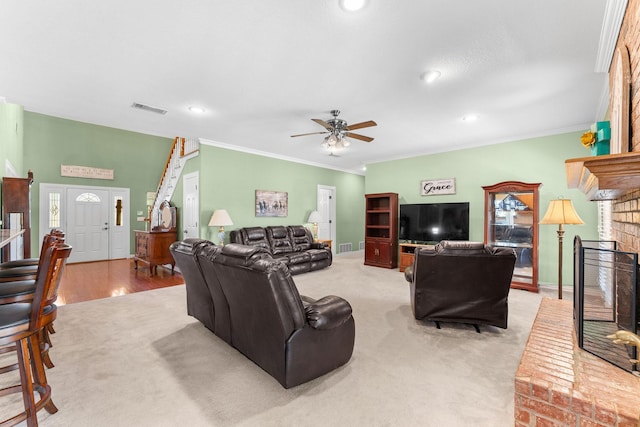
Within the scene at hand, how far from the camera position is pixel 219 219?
527cm

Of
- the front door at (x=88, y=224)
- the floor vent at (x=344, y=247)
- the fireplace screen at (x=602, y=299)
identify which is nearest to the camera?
the fireplace screen at (x=602, y=299)

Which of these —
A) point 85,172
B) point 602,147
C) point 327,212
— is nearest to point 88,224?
point 85,172

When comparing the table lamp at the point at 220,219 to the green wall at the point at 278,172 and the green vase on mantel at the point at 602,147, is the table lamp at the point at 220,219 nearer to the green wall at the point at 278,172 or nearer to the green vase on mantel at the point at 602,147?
the green wall at the point at 278,172

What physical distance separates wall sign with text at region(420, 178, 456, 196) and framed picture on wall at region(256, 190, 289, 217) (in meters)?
Result: 3.27

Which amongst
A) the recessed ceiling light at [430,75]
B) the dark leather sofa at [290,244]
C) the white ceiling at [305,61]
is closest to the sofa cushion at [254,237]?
the dark leather sofa at [290,244]

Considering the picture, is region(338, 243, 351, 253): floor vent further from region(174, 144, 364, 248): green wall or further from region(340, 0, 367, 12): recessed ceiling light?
region(340, 0, 367, 12): recessed ceiling light

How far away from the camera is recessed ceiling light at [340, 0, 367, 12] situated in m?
1.88

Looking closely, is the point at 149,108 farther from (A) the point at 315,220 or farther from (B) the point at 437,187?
(B) the point at 437,187

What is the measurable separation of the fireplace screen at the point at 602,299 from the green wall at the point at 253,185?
212 inches

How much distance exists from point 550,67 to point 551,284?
12.2ft

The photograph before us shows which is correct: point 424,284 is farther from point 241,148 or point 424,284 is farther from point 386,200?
point 241,148

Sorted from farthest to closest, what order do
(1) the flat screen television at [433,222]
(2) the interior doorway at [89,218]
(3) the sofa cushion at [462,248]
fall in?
1. (2) the interior doorway at [89,218]
2. (1) the flat screen television at [433,222]
3. (3) the sofa cushion at [462,248]

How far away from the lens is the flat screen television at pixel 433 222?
5.46 metres

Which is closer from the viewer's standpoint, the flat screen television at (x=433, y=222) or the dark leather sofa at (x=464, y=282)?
Result: the dark leather sofa at (x=464, y=282)
